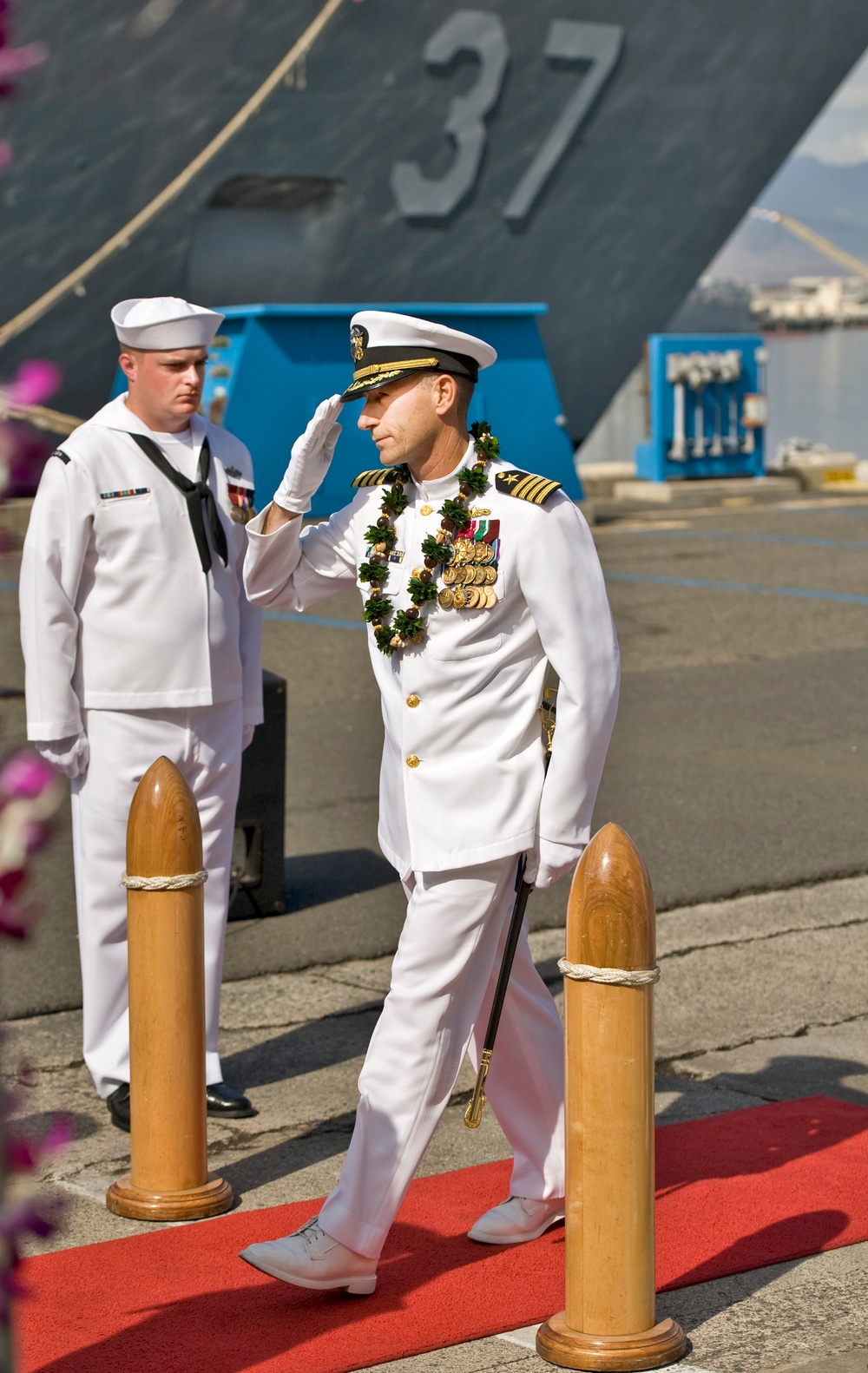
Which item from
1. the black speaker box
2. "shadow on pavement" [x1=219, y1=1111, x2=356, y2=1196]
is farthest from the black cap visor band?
the black speaker box

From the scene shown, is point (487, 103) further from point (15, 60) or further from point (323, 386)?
point (15, 60)

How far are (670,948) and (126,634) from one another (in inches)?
89.5

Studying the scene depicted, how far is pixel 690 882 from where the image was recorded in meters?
6.60

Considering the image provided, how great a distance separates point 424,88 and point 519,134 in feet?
4.54

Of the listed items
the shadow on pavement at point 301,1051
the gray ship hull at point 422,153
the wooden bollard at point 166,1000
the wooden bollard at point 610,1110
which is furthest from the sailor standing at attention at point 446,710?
the gray ship hull at point 422,153

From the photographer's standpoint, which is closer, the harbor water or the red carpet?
the red carpet

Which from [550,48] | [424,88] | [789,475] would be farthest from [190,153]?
[789,475]

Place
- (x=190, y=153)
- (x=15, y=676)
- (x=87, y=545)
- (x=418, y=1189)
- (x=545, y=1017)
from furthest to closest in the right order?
(x=190, y=153) < (x=15, y=676) < (x=87, y=545) < (x=418, y=1189) < (x=545, y=1017)

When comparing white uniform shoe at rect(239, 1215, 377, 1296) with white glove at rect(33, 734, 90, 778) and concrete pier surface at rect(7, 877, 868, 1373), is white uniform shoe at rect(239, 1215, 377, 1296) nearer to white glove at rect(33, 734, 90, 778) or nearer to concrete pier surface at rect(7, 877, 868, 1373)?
concrete pier surface at rect(7, 877, 868, 1373)

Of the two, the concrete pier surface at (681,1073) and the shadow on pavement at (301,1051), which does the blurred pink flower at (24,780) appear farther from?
the shadow on pavement at (301,1051)

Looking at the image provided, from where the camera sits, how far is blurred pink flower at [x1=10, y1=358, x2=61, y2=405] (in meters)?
1.61

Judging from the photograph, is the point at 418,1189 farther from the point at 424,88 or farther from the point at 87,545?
the point at 424,88

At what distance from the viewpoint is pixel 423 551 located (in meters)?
3.56

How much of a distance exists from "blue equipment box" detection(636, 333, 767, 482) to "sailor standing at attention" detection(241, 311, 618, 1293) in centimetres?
1724
